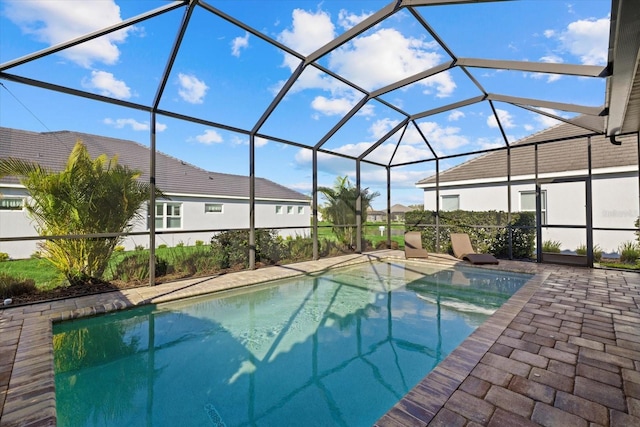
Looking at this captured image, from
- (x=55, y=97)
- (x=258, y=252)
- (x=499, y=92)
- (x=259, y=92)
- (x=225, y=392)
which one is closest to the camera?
(x=225, y=392)

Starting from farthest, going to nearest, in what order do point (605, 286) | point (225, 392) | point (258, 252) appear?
1. point (258, 252)
2. point (605, 286)
3. point (225, 392)

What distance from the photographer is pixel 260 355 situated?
3.40 metres

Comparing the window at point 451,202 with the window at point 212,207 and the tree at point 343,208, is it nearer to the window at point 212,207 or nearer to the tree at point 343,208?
the tree at point 343,208

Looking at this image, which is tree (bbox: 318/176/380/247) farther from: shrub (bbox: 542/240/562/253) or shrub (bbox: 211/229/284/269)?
shrub (bbox: 542/240/562/253)

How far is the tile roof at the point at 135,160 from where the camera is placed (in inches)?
215

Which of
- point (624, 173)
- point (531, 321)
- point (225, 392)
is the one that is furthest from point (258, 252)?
point (624, 173)

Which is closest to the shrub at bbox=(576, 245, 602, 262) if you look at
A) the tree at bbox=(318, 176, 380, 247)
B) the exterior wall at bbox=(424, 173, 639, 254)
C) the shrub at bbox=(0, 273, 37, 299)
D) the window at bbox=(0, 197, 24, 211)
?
the exterior wall at bbox=(424, 173, 639, 254)

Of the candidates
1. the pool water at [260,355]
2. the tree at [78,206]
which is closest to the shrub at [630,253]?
the pool water at [260,355]

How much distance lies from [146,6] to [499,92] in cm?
713

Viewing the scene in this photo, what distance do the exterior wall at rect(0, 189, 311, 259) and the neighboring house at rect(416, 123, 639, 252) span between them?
23.6 feet

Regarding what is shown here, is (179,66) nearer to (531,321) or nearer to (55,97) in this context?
(55,97)

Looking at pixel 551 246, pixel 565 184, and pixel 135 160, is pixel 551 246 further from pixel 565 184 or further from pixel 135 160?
pixel 135 160

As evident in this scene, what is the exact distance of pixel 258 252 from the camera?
7910 millimetres

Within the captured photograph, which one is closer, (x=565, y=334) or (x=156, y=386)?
(x=156, y=386)
